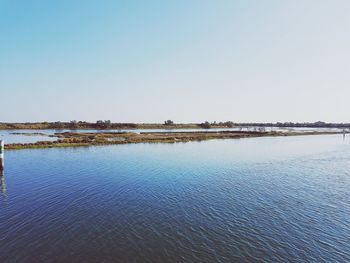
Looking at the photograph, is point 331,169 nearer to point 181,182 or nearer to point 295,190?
point 295,190

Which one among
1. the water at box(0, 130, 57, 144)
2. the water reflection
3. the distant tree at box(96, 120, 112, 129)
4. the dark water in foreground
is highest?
the distant tree at box(96, 120, 112, 129)

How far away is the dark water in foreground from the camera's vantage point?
1399 centimetres

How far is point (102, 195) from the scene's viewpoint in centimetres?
2414

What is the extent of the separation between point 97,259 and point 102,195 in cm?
1151

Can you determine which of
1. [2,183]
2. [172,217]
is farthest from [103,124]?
[172,217]

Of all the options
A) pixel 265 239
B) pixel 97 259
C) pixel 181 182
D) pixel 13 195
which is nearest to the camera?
pixel 97 259

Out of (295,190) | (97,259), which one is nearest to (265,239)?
(97,259)

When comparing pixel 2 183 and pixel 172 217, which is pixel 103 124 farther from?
pixel 172 217

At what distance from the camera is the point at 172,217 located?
62.2ft

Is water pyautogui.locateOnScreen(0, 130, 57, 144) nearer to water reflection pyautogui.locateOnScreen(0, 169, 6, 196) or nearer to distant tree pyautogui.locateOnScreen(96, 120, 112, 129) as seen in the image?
water reflection pyautogui.locateOnScreen(0, 169, 6, 196)

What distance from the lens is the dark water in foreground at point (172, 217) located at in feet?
45.9

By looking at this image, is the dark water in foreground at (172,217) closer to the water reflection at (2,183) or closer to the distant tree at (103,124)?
the water reflection at (2,183)

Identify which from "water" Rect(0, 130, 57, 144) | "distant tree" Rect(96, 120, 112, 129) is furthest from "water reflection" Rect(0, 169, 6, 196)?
"distant tree" Rect(96, 120, 112, 129)

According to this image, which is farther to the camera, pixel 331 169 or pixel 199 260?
pixel 331 169
